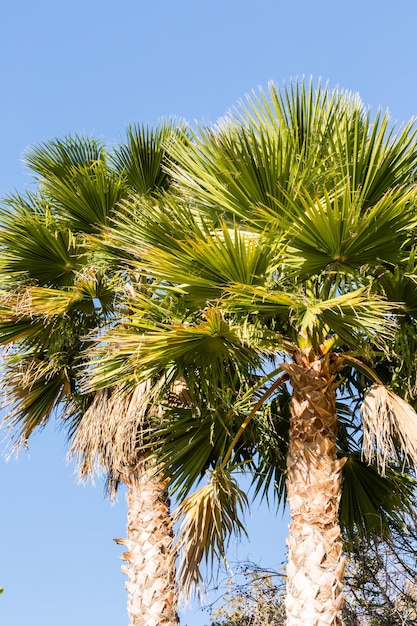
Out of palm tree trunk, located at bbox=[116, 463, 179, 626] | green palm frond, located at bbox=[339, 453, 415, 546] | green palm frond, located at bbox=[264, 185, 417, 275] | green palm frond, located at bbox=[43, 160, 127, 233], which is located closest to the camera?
green palm frond, located at bbox=[264, 185, 417, 275]

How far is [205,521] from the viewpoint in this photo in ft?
24.3

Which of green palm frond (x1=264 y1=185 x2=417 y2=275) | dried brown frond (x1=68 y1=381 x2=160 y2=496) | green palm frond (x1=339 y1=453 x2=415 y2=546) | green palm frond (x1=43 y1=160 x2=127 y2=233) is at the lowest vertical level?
green palm frond (x1=339 y1=453 x2=415 y2=546)

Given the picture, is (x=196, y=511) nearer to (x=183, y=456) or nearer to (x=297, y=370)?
(x=183, y=456)

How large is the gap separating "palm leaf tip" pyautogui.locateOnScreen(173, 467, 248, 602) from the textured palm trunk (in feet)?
2.75

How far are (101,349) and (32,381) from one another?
2.57 metres

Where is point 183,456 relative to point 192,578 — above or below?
above

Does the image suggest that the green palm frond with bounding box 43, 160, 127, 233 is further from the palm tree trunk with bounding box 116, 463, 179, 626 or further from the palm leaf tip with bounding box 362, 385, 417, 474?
the palm leaf tip with bounding box 362, 385, 417, 474

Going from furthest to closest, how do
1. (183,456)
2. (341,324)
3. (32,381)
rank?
(32,381)
(183,456)
(341,324)

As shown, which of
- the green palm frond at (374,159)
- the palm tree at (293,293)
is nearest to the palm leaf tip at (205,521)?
the palm tree at (293,293)

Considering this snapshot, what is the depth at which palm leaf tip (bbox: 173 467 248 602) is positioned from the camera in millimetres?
7242

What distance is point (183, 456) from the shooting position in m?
7.98

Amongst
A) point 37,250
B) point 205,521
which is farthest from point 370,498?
point 37,250

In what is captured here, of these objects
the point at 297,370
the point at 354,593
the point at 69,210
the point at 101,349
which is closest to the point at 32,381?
the point at 69,210

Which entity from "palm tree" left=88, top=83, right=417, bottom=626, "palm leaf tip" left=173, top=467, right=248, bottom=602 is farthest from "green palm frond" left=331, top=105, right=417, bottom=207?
"palm leaf tip" left=173, top=467, right=248, bottom=602
